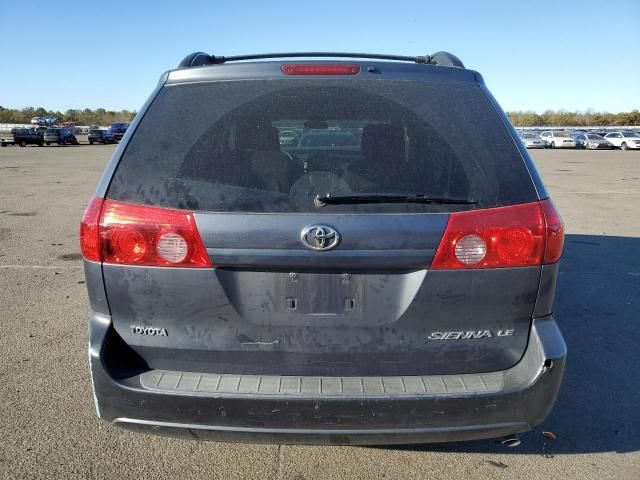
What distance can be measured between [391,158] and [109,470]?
207 cm

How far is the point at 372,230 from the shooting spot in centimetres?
211

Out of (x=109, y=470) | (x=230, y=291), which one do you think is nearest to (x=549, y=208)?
(x=230, y=291)

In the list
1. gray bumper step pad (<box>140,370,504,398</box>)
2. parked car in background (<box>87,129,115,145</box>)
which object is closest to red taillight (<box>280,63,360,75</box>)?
gray bumper step pad (<box>140,370,504,398</box>)

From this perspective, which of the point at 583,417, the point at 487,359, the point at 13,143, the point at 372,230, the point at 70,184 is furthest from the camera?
the point at 13,143

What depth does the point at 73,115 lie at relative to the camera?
123938 mm

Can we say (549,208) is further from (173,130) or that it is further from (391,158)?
(173,130)

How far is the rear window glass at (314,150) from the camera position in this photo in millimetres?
2203

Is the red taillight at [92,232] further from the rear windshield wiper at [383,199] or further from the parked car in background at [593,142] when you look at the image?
the parked car in background at [593,142]

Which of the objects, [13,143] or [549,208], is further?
[13,143]

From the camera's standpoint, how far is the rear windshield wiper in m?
2.16

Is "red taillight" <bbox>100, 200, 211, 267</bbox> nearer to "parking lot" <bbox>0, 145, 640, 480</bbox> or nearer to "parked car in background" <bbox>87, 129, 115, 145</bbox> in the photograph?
"parking lot" <bbox>0, 145, 640, 480</bbox>

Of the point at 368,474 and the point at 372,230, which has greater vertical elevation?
the point at 372,230

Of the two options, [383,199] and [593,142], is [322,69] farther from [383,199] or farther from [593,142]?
[593,142]

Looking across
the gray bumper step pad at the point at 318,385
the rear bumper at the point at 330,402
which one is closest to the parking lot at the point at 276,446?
the rear bumper at the point at 330,402
